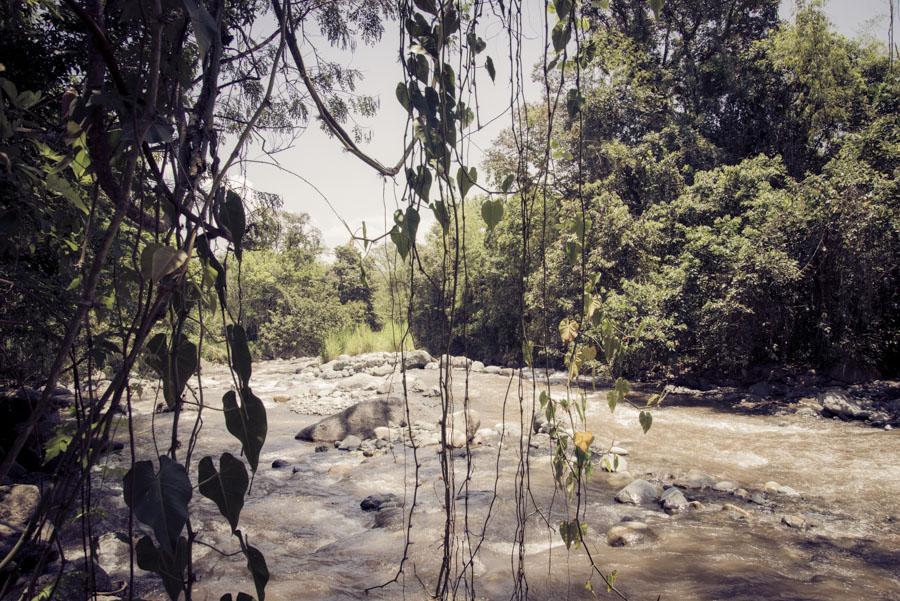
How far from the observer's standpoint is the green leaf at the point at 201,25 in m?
0.49

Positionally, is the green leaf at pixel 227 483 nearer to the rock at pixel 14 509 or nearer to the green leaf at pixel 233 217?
the green leaf at pixel 233 217

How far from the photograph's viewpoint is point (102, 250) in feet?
1.94

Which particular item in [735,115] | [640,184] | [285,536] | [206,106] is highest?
[735,115]

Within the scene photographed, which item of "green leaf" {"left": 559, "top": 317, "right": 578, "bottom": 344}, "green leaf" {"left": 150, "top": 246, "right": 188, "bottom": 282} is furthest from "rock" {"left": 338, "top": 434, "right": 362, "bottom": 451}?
"green leaf" {"left": 150, "top": 246, "right": 188, "bottom": 282}

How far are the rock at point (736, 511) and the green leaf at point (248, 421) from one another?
14.9ft

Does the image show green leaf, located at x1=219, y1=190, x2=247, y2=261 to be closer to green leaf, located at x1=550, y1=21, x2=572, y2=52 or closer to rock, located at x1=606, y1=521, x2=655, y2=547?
green leaf, located at x1=550, y1=21, x2=572, y2=52

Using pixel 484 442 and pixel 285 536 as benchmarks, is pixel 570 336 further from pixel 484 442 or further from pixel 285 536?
pixel 484 442

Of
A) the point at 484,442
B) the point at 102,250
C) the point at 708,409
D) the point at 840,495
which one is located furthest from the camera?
the point at 708,409

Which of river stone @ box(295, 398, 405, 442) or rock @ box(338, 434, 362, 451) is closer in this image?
rock @ box(338, 434, 362, 451)

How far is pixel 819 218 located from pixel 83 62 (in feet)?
31.3

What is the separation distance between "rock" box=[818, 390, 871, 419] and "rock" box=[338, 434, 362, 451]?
6.38 meters

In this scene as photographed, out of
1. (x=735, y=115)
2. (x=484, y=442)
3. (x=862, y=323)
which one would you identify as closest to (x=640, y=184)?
(x=735, y=115)

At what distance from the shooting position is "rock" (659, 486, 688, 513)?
14.0 ft

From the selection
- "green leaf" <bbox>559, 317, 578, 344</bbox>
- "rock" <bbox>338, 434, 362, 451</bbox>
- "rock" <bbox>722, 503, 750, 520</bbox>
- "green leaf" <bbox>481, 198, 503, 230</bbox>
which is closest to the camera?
"green leaf" <bbox>481, 198, 503, 230</bbox>
